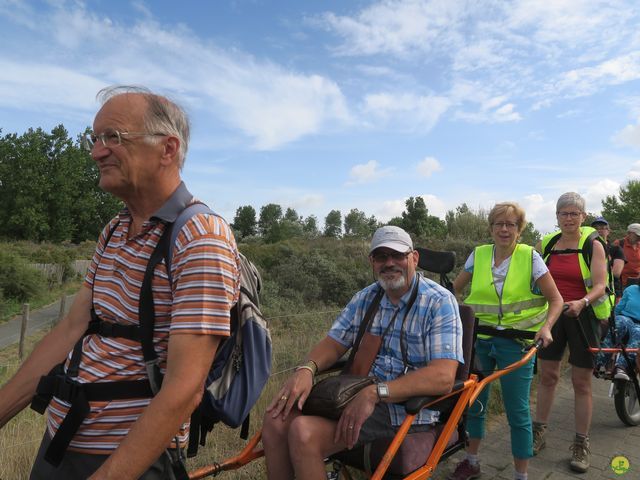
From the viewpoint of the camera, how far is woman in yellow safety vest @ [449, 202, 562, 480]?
3510mm

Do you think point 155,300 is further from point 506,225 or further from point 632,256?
point 632,256

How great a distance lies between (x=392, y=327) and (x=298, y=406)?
72 centimetres

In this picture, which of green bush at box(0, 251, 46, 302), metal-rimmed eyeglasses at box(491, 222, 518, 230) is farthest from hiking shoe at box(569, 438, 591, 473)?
green bush at box(0, 251, 46, 302)

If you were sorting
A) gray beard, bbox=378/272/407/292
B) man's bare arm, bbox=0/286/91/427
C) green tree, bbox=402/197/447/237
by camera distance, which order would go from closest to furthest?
man's bare arm, bbox=0/286/91/427 < gray beard, bbox=378/272/407/292 < green tree, bbox=402/197/447/237

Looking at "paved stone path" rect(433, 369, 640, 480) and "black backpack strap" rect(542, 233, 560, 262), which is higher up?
"black backpack strap" rect(542, 233, 560, 262)

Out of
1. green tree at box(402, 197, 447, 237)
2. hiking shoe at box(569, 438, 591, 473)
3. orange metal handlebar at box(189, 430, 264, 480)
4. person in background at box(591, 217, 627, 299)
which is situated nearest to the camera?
orange metal handlebar at box(189, 430, 264, 480)

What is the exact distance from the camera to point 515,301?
3658 millimetres

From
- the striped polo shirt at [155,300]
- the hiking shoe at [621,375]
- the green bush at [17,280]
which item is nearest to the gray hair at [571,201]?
the hiking shoe at [621,375]

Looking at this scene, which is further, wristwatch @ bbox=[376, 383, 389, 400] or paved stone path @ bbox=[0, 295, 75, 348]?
paved stone path @ bbox=[0, 295, 75, 348]

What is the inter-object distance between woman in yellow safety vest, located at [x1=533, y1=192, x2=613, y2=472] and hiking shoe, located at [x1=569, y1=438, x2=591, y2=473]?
12 centimetres

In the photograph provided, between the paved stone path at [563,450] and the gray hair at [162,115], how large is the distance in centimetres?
330

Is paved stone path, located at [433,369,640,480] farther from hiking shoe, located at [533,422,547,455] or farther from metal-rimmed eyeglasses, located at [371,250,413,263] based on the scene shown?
metal-rimmed eyeglasses, located at [371,250,413,263]

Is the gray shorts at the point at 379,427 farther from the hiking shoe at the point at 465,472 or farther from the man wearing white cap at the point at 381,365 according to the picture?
the hiking shoe at the point at 465,472

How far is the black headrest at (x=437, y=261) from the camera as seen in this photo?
343 cm
